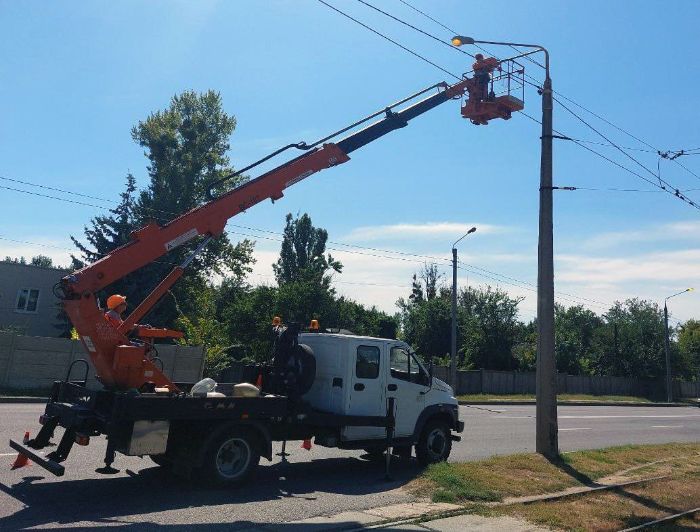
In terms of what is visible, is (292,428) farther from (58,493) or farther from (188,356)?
(188,356)

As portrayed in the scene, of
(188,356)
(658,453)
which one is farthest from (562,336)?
(658,453)

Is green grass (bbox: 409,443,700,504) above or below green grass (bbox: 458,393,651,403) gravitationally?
below

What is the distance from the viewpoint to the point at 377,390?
10.2 meters

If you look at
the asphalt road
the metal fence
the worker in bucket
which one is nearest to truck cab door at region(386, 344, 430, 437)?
the asphalt road

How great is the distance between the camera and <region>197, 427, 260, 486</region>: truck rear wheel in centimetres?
825

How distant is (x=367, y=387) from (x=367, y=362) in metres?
0.39

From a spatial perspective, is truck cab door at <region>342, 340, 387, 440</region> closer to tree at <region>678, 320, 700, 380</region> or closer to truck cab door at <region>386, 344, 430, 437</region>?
truck cab door at <region>386, 344, 430, 437</region>

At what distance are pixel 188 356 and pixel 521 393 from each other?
25.3 m

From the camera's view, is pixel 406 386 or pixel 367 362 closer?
pixel 367 362

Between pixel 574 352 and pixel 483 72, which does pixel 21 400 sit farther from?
pixel 574 352

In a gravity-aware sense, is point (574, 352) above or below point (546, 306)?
above

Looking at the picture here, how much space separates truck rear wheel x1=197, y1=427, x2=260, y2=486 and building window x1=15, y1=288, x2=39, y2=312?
3298 cm

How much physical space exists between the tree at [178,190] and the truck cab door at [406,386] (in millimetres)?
24549

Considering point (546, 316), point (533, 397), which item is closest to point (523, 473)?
point (546, 316)
